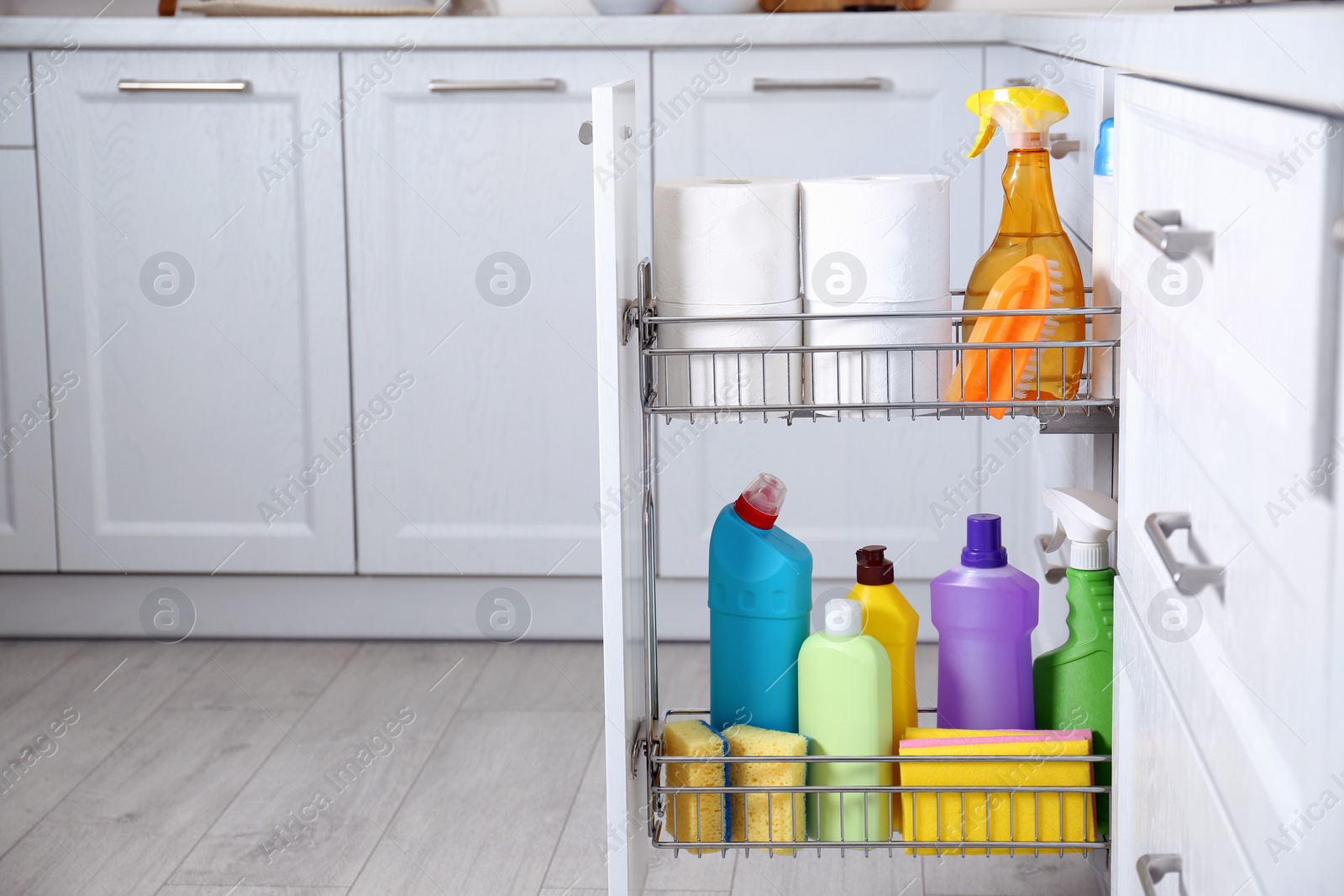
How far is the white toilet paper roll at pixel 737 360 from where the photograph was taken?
980 millimetres

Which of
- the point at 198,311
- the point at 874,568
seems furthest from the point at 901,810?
the point at 198,311

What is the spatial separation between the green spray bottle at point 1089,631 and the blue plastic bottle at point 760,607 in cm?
21

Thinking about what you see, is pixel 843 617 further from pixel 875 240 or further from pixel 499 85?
pixel 499 85

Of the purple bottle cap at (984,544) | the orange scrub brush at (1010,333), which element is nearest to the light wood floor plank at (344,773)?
the purple bottle cap at (984,544)

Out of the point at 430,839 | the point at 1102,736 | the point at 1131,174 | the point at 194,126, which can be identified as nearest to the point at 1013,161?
the point at 1131,174

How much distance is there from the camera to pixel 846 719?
1.02 m

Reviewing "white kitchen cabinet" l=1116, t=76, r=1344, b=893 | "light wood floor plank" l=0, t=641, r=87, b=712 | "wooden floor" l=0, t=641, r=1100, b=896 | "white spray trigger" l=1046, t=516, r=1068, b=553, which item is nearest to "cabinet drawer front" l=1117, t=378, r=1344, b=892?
"white kitchen cabinet" l=1116, t=76, r=1344, b=893

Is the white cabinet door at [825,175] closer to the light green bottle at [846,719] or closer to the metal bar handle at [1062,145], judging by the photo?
the metal bar handle at [1062,145]

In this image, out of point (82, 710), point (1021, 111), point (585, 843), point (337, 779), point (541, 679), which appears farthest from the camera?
point (541, 679)

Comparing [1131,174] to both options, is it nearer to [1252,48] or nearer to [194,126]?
[1252,48]

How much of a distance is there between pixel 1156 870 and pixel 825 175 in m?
1.28

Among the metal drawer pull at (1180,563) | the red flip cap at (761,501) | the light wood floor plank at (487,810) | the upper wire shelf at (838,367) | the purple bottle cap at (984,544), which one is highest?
the upper wire shelf at (838,367)

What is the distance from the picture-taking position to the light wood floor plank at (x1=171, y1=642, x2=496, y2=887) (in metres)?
1.39

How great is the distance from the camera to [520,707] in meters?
1.80
